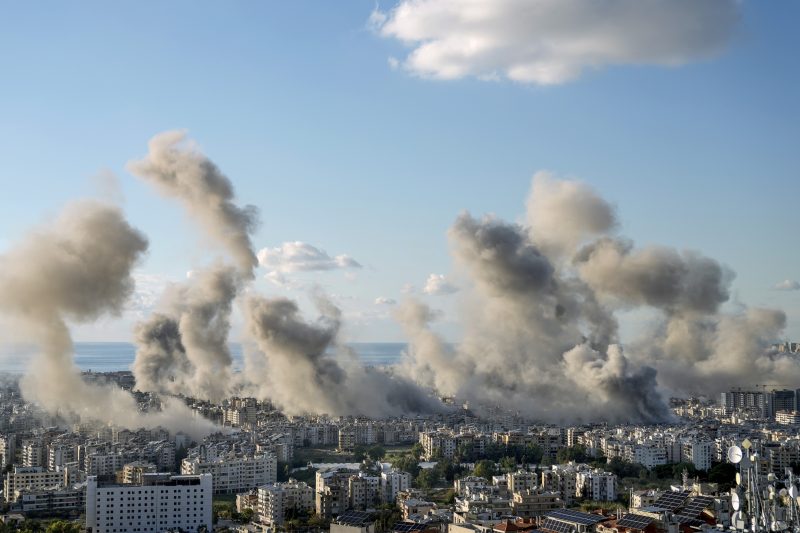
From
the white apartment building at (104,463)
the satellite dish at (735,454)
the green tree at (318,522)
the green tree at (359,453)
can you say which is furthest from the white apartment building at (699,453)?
the satellite dish at (735,454)

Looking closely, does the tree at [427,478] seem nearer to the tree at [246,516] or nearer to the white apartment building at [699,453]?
the tree at [246,516]

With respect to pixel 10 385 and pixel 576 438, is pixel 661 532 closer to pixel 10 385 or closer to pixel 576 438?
pixel 576 438

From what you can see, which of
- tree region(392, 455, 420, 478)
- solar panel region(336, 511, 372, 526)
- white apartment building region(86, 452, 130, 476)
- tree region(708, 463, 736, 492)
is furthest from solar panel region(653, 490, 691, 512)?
white apartment building region(86, 452, 130, 476)

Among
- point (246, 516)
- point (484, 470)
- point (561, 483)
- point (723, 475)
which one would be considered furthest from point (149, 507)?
point (723, 475)

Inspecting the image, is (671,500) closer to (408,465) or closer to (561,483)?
(561,483)

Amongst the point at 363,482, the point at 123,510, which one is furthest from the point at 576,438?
the point at 123,510

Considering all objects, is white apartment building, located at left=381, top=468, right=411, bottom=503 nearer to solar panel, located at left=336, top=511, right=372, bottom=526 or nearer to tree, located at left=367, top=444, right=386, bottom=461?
solar panel, located at left=336, top=511, right=372, bottom=526
